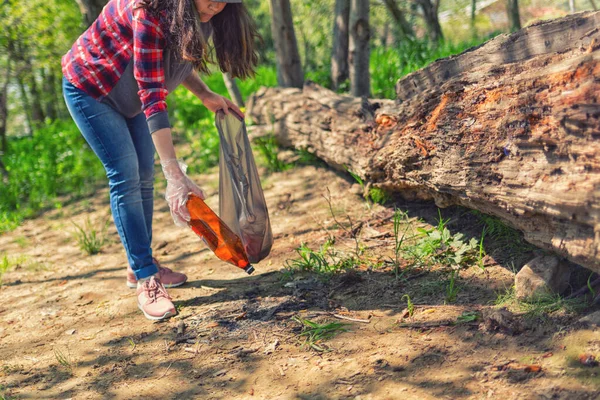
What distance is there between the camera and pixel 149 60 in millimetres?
2580

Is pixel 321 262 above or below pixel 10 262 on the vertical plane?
below

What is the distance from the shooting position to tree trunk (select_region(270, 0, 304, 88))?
18.4 feet

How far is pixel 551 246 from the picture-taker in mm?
2250

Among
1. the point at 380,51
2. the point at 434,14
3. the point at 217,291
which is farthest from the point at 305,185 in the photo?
the point at 434,14

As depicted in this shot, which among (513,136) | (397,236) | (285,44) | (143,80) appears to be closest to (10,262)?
(143,80)

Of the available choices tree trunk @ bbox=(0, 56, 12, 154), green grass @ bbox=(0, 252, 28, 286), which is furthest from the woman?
tree trunk @ bbox=(0, 56, 12, 154)

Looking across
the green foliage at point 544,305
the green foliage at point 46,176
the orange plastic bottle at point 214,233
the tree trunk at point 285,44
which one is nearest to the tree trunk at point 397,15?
the tree trunk at point 285,44

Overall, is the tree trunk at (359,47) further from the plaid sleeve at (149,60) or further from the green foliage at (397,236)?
the plaid sleeve at (149,60)

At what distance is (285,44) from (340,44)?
0.66 m

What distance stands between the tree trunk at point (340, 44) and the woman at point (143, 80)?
3.10 meters

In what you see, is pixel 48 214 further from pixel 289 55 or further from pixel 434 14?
pixel 434 14

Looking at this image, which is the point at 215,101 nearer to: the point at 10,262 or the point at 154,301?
the point at 154,301

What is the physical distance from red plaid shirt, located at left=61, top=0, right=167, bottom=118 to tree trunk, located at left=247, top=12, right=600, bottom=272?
4.61 feet

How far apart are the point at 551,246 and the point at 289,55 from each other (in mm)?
4018
